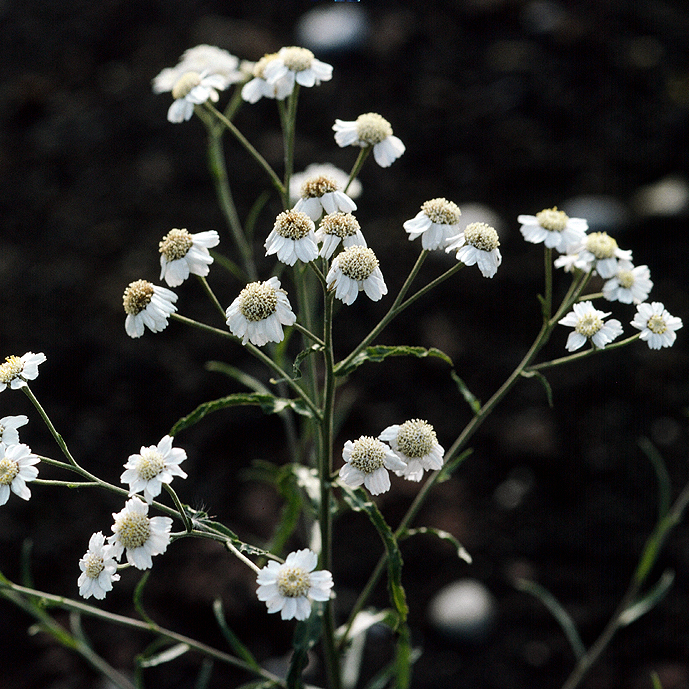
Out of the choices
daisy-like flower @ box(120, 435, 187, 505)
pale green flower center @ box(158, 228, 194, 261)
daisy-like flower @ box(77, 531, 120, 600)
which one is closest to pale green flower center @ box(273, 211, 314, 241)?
pale green flower center @ box(158, 228, 194, 261)

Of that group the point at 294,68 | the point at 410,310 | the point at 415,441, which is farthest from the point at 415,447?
the point at 410,310

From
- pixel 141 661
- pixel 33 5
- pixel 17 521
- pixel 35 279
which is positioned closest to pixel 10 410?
pixel 17 521

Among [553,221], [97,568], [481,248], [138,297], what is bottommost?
[97,568]

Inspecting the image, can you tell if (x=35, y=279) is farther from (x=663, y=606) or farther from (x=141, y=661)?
(x=663, y=606)

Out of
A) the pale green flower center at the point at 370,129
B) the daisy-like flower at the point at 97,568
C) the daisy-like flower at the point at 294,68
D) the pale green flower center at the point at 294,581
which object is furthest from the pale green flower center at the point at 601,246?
the daisy-like flower at the point at 97,568

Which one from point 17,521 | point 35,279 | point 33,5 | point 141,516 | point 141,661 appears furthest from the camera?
point 33,5

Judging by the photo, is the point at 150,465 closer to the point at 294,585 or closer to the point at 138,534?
the point at 138,534
